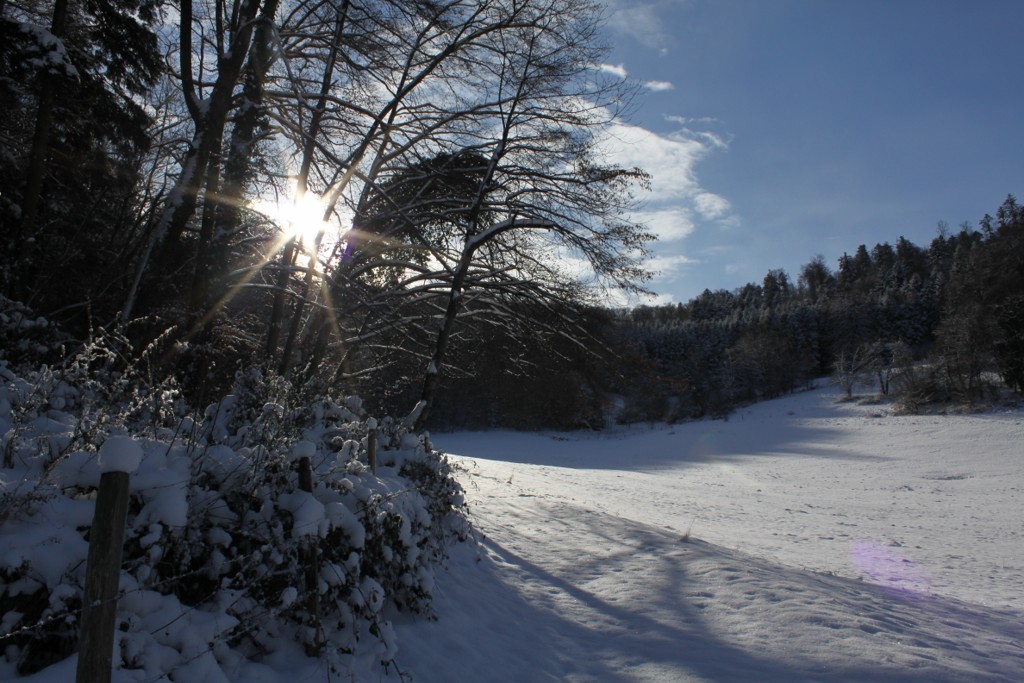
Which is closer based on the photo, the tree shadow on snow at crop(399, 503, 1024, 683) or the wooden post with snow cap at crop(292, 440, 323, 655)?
the wooden post with snow cap at crop(292, 440, 323, 655)

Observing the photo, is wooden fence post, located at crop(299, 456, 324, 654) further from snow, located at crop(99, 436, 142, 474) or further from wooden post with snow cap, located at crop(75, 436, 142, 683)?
snow, located at crop(99, 436, 142, 474)

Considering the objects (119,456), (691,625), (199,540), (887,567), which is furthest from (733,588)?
(887,567)

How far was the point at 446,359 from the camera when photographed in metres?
10.2

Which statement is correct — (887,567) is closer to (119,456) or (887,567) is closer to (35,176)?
(119,456)

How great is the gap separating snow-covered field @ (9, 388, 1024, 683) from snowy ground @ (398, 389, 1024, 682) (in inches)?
0.9

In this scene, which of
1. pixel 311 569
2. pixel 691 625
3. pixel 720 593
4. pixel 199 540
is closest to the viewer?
pixel 199 540

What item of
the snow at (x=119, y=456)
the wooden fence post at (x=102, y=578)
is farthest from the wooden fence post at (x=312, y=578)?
the snow at (x=119, y=456)

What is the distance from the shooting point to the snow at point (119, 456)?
1.73 m

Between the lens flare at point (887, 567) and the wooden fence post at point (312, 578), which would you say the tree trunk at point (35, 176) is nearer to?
the wooden fence post at point (312, 578)

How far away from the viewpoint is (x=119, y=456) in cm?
174

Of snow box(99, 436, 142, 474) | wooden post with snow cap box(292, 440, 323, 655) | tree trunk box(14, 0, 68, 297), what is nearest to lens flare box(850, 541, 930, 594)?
wooden post with snow cap box(292, 440, 323, 655)

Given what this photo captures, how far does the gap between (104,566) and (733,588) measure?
17.0 feet

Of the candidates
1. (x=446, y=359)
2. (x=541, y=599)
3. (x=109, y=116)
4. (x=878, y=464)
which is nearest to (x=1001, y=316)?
(x=878, y=464)

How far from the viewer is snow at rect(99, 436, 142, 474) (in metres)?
1.73
